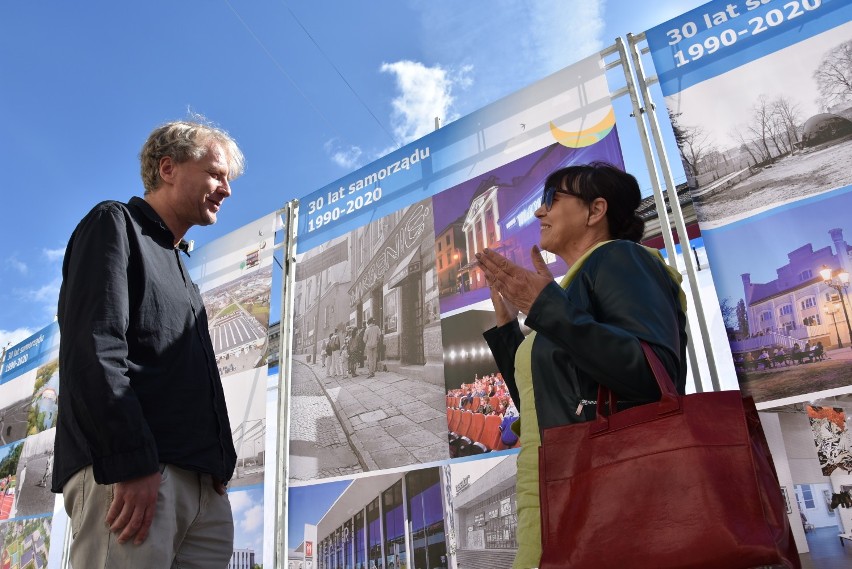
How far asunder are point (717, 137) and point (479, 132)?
4.47ft

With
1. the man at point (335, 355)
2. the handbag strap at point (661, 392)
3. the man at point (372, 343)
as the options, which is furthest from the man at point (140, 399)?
the man at point (335, 355)

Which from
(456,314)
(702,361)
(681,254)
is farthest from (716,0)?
(456,314)

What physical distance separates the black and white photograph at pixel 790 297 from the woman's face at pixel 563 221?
146 cm

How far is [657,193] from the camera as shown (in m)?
3.03

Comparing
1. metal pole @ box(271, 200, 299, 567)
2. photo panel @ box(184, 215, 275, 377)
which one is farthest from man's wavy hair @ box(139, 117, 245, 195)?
photo panel @ box(184, 215, 275, 377)

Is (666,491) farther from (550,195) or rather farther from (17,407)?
(17,407)

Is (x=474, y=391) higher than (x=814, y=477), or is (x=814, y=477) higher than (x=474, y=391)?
(x=474, y=391)

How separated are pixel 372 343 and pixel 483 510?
1308 mm

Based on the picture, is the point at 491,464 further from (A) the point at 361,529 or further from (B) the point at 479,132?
(B) the point at 479,132

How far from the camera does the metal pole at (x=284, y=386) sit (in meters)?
3.95

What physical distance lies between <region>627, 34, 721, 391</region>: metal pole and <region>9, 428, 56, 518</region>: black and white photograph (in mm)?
5646

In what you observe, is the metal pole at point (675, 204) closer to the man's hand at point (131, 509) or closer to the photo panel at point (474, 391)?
the photo panel at point (474, 391)

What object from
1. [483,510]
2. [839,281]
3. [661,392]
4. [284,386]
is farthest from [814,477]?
[284,386]

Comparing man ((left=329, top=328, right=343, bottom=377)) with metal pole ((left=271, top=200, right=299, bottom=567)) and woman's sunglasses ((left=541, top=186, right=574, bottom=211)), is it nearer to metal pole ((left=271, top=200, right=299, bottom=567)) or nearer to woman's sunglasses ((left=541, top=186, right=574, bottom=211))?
metal pole ((left=271, top=200, right=299, bottom=567))
